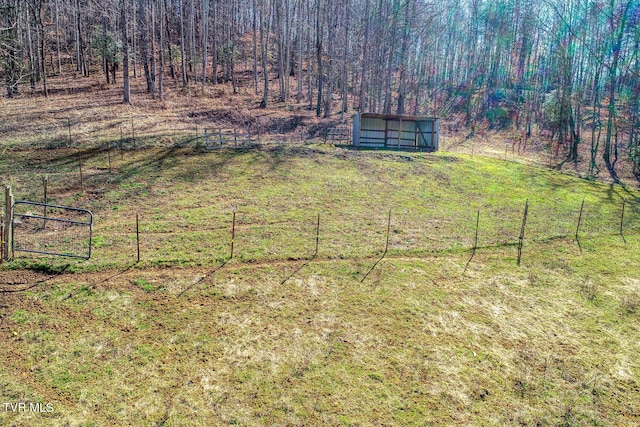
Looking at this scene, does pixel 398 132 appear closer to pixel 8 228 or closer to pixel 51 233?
pixel 51 233

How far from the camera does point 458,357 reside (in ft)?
29.4

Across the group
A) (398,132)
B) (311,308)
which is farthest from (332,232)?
(398,132)

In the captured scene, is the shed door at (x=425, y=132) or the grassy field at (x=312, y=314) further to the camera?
the shed door at (x=425, y=132)

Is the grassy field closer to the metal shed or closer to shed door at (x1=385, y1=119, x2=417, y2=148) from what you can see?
the metal shed

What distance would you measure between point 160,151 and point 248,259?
545 inches

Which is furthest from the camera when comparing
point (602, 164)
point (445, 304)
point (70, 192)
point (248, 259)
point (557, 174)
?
point (602, 164)

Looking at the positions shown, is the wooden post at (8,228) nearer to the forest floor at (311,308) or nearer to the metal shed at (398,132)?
the forest floor at (311,308)

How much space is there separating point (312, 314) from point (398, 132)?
23588 mm

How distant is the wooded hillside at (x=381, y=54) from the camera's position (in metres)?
35.2

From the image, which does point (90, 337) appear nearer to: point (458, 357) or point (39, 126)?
point (458, 357)

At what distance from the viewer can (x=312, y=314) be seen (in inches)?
403

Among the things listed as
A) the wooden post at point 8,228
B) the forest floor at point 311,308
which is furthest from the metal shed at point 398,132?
the wooden post at point 8,228


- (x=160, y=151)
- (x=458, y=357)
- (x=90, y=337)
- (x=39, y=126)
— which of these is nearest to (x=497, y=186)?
(x=458, y=357)

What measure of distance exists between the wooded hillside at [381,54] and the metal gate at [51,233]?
734 inches
